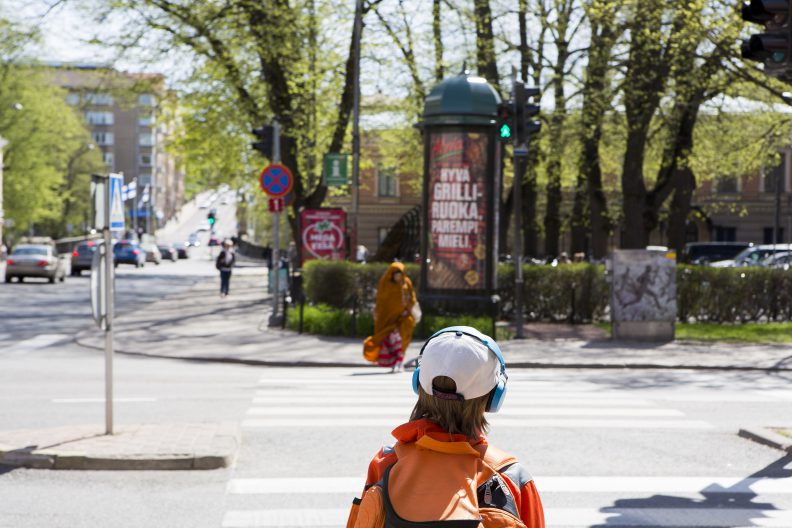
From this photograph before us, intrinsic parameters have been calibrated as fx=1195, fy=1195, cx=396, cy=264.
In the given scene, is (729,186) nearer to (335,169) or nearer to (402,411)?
(335,169)

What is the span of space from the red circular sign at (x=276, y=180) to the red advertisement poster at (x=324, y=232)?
5301 millimetres

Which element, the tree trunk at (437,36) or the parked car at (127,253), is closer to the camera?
the tree trunk at (437,36)

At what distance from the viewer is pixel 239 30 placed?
3173 cm

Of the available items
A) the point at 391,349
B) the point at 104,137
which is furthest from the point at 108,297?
the point at 104,137

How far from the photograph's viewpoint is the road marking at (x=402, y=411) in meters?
11.4

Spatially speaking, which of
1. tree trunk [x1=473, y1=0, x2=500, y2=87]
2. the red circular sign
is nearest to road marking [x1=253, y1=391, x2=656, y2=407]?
the red circular sign

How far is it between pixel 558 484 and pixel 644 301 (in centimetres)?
1317

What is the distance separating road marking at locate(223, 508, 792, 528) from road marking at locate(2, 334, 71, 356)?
41.5 ft

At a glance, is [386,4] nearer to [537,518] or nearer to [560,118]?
[560,118]

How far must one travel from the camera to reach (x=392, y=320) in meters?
16.0

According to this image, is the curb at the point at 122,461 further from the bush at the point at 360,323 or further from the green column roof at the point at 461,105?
the green column roof at the point at 461,105

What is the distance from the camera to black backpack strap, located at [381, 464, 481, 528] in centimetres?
304

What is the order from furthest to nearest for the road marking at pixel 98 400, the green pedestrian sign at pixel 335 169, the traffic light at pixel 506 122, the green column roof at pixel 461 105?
the green pedestrian sign at pixel 335 169
the green column roof at pixel 461 105
the traffic light at pixel 506 122
the road marking at pixel 98 400

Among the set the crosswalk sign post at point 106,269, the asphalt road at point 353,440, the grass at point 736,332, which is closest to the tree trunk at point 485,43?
the grass at point 736,332
